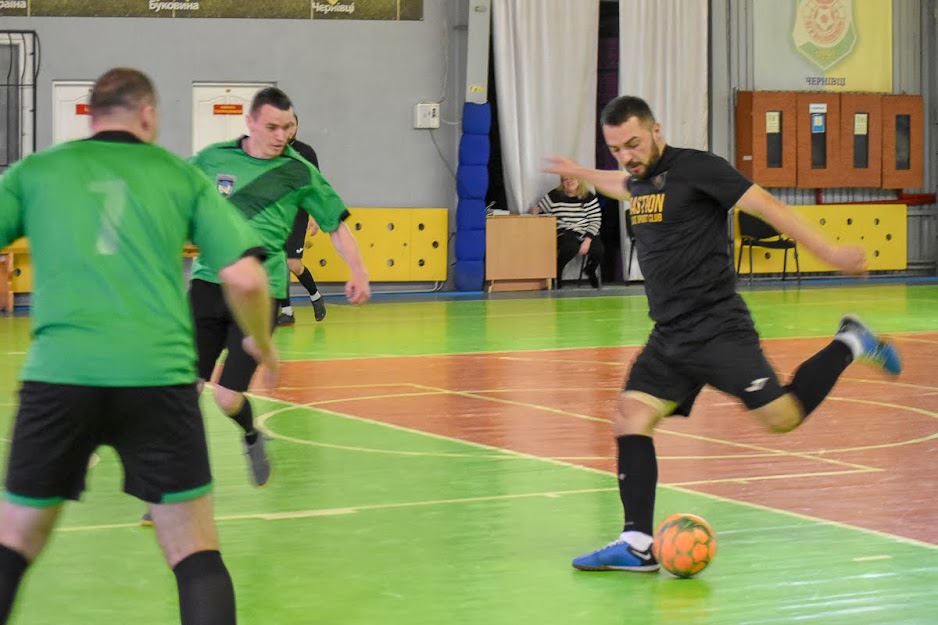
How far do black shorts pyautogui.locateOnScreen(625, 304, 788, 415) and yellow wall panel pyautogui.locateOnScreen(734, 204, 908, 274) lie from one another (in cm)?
1821

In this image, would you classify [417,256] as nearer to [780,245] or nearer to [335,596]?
[780,245]

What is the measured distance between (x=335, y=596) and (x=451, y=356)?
8.15 meters

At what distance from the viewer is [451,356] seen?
13.5 meters

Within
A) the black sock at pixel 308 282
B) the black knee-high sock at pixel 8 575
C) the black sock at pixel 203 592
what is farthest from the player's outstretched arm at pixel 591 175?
the black sock at pixel 308 282

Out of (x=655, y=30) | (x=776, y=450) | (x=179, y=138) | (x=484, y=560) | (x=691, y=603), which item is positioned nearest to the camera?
(x=691, y=603)

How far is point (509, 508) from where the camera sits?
7047 mm

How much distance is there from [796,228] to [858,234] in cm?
1969

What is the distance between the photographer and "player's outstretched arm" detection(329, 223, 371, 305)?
7.16 meters

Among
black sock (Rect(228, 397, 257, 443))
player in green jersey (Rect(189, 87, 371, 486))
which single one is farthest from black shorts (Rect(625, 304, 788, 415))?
black sock (Rect(228, 397, 257, 443))

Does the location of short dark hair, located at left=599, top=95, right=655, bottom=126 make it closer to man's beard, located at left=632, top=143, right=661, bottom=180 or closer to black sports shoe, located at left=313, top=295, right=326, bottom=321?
man's beard, located at left=632, top=143, right=661, bottom=180

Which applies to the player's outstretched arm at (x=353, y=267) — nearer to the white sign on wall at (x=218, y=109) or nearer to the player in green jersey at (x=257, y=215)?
the player in green jersey at (x=257, y=215)

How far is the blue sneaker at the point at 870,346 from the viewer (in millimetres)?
6906

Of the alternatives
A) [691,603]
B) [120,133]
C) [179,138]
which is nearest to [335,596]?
[691,603]

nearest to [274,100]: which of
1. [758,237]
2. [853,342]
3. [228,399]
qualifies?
[228,399]
